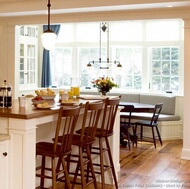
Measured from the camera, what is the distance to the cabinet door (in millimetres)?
3012

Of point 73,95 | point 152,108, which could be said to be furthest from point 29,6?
point 152,108

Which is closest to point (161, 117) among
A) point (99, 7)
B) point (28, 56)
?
point (99, 7)

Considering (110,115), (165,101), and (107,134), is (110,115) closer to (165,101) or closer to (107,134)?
(107,134)

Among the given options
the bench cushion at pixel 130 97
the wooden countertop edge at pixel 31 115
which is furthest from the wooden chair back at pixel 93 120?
the bench cushion at pixel 130 97

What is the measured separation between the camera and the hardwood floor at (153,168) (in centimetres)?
446

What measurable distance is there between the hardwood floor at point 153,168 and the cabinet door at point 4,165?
1.39 metres

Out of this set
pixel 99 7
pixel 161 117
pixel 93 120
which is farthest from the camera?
pixel 161 117

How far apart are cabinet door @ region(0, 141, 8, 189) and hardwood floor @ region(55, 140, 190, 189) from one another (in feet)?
4.56

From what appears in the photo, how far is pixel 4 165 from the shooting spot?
3049 millimetres

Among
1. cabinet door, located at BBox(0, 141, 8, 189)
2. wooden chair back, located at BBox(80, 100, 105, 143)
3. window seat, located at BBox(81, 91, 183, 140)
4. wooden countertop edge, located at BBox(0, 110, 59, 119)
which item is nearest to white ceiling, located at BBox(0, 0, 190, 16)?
wooden chair back, located at BBox(80, 100, 105, 143)

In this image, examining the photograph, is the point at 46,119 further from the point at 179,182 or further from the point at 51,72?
the point at 51,72

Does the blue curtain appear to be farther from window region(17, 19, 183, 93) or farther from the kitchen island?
the kitchen island

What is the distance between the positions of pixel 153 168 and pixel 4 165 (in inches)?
110

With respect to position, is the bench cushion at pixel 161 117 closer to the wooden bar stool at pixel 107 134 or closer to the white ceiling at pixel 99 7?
the white ceiling at pixel 99 7
